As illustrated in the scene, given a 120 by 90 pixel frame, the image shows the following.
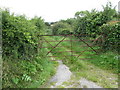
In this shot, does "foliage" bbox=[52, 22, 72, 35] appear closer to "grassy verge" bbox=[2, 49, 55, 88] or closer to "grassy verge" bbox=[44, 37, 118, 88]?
"grassy verge" bbox=[44, 37, 118, 88]

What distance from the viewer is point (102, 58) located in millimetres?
5660

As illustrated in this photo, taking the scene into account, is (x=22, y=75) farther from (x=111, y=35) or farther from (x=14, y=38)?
(x=111, y=35)

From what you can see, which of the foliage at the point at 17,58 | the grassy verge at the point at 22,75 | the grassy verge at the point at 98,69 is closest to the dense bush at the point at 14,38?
the foliage at the point at 17,58

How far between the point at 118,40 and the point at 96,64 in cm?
214

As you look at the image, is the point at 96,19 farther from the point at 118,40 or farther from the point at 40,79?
the point at 40,79

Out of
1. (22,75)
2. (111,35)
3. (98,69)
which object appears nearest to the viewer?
(22,75)

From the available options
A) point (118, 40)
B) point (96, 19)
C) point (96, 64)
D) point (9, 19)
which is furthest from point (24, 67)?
point (96, 19)

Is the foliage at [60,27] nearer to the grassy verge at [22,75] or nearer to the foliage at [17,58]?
the foliage at [17,58]

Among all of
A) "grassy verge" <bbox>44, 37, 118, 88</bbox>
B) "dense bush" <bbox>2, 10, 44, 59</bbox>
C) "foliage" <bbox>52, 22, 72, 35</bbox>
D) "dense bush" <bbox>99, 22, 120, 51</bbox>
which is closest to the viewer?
"dense bush" <bbox>2, 10, 44, 59</bbox>

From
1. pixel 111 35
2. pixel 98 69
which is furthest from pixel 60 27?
pixel 98 69

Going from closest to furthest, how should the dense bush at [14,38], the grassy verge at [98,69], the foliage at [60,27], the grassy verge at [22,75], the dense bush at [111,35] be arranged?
the grassy verge at [22,75] → the dense bush at [14,38] → the grassy verge at [98,69] → the dense bush at [111,35] → the foliage at [60,27]

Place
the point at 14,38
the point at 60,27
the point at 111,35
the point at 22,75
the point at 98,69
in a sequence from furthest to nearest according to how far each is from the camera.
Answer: the point at 60,27 → the point at 111,35 → the point at 98,69 → the point at 14,38 → the point at 22,75

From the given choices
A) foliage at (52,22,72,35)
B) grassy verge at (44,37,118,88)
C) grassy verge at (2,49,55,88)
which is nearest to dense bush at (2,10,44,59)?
grassy verge at (2,49,55,88)

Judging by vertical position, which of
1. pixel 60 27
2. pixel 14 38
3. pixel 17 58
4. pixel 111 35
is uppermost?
pixel 60 27
